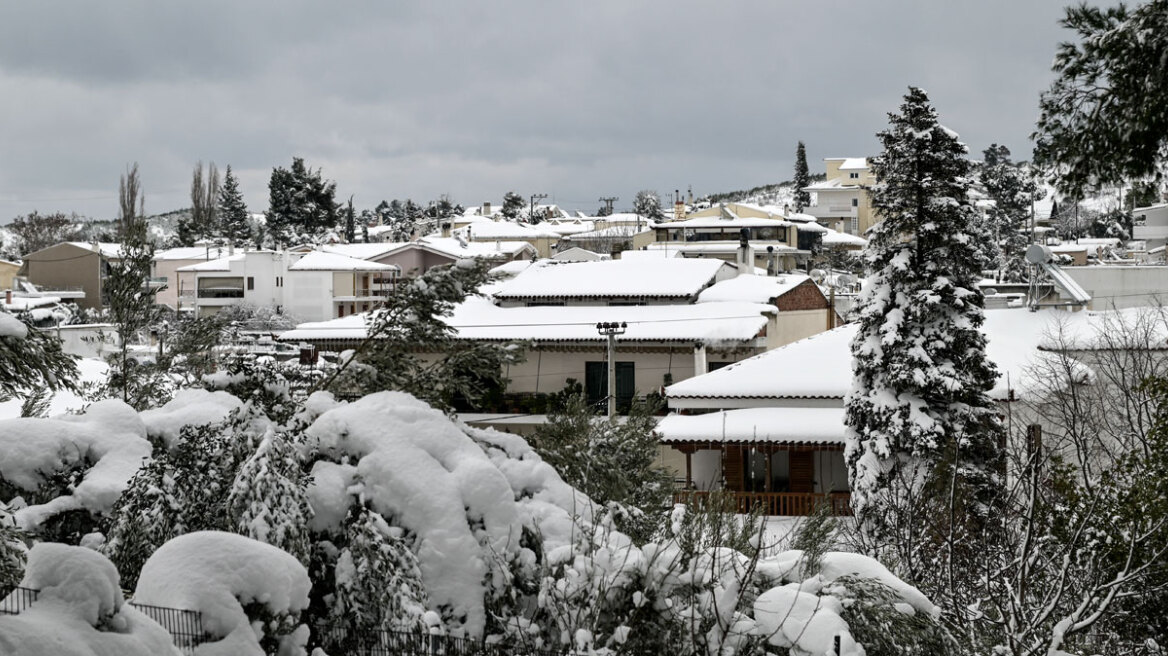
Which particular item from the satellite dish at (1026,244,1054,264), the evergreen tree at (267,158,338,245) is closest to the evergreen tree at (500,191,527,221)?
the evergreen tree at (267,158,338,245)

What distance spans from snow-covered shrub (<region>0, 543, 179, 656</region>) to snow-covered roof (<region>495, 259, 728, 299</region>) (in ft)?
111

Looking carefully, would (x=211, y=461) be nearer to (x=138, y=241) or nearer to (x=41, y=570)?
(x=41, y=570)

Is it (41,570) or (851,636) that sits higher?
(41,570)

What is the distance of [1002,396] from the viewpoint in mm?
26062

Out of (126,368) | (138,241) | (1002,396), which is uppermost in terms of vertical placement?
(138,241)

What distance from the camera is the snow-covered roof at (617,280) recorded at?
3934cm

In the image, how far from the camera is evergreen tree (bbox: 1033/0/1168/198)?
26.7 feet

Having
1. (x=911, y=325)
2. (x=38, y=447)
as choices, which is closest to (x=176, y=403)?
(x=38, y=447)

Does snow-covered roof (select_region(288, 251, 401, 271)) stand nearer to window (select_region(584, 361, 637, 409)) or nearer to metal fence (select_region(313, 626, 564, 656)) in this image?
window (select_region(584, 361, 637, 409))

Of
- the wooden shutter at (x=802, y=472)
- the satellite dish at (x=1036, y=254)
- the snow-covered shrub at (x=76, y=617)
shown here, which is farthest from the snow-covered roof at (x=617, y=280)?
the snow-covered shrub at (x=76, y=617)

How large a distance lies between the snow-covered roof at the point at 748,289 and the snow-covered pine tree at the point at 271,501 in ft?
105

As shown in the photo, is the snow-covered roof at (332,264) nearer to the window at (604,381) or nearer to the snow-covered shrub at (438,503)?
the window at (604,381)

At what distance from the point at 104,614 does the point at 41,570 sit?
37 cm

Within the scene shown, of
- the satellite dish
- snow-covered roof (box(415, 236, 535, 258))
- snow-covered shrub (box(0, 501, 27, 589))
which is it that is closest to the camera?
snow-covered shrub (box(0, 501, 27, 589))
